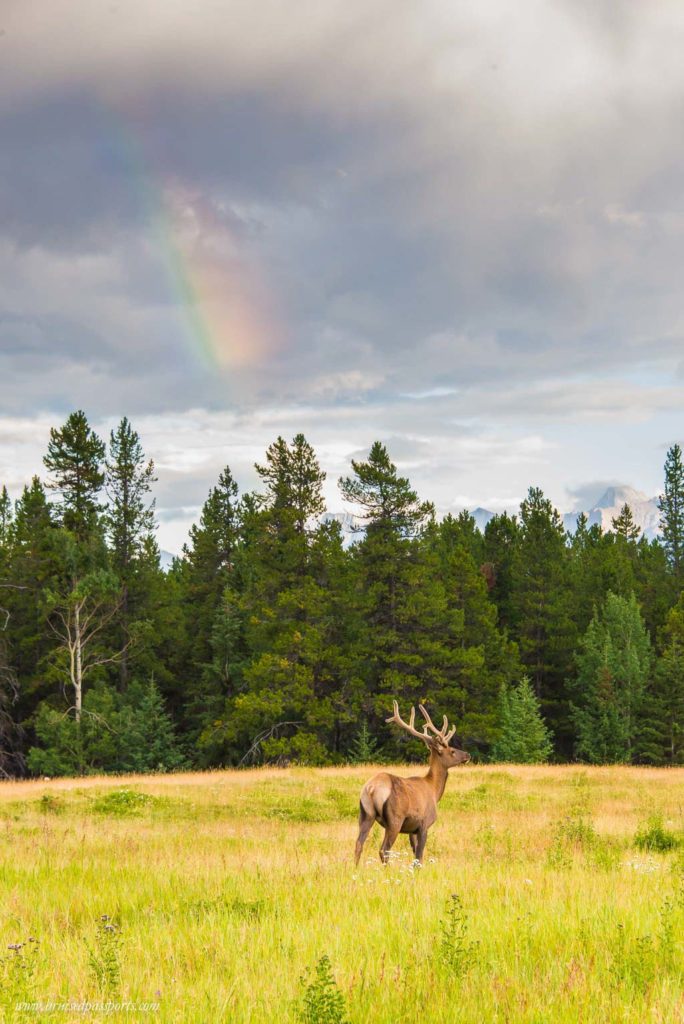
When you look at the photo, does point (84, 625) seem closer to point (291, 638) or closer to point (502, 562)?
point (291, 638)

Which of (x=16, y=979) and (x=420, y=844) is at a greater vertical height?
(x=16, y=979)

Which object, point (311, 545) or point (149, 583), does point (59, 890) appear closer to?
point (311, 545)

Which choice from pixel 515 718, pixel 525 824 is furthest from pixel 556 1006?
pixel 515 718

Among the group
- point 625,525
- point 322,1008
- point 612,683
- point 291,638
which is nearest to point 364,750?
point 291,638

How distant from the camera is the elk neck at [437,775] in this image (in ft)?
35.9

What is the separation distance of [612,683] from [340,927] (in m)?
48.8

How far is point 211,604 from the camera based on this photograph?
5194cm

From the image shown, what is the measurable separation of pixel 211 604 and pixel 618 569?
2979 centimetres

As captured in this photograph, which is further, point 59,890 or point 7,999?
point 59,890

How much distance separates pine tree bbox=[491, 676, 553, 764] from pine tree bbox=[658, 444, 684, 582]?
28.4 m

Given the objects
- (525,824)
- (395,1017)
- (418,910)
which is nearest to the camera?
(395,1017)

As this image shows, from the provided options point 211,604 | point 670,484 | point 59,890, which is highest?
point 670,484

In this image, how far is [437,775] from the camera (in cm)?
1122

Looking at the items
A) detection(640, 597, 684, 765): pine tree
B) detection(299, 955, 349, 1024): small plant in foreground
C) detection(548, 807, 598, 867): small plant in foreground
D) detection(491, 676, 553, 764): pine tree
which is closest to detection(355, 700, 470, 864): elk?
detection(548, 807, 598, 867): small plant in foreground
